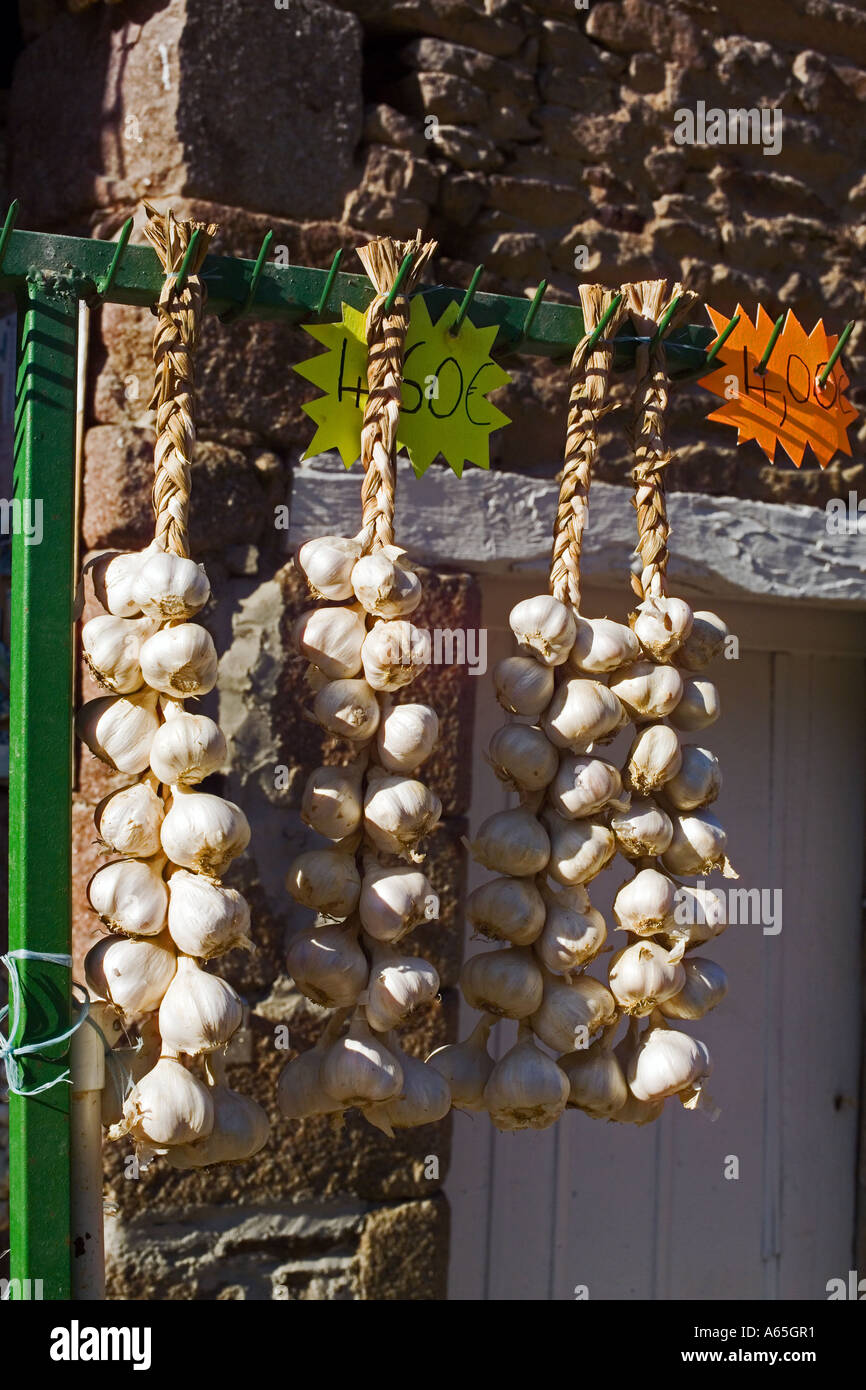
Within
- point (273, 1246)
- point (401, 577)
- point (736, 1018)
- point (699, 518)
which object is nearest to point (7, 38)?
point (699, 518)

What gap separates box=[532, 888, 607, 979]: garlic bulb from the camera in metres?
1.29

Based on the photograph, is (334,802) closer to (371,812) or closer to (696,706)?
(371,812)

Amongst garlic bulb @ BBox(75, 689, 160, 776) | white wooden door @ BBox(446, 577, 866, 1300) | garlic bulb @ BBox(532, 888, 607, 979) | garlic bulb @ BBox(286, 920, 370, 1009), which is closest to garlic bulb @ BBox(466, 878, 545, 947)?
garlic bulb @ BBox(532, 888, 607, 979)

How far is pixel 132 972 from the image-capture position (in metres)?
1.14

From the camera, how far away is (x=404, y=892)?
1232 millimetres

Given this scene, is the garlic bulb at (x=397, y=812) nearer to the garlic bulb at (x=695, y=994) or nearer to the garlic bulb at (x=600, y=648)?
the garlic bulb at (x=600, y=648)

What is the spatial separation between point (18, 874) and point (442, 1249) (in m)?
1.33

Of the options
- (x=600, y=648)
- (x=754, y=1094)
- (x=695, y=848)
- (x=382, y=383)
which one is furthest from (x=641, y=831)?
(x=754, y=1094)

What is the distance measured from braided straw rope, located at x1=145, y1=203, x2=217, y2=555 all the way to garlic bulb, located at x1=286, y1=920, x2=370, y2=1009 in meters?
0.37

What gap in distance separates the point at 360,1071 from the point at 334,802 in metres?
0.24

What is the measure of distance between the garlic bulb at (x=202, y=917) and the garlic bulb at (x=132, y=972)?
0.02 metres

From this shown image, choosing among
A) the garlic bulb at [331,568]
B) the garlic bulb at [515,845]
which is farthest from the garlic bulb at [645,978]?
the garlic bulb at [331,568]

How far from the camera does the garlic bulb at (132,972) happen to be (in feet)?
3.73

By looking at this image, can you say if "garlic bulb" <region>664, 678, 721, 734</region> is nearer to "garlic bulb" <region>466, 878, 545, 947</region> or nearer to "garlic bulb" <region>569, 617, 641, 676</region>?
"garlic bulb" <region>569, 617, 641, 676</region>
